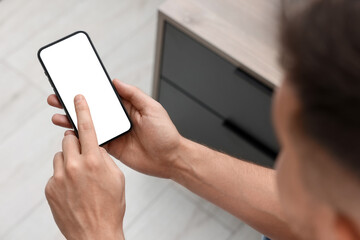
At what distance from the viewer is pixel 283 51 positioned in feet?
1.37

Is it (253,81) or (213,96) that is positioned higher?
(253,81)

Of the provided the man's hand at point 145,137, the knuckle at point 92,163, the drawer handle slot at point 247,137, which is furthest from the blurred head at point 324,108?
the drawer handle slot at point 247,137

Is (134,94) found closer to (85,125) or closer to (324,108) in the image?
(85,125)

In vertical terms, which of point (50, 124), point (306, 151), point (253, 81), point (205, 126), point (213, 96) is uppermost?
point (306, 151)

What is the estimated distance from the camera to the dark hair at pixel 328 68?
1.21 feet

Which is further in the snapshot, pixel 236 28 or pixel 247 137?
pixel 247 137

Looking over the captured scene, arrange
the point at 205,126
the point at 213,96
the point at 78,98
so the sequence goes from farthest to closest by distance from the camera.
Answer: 1. the point at 205,126
2. the point at 213,96
3. the point at 78,98

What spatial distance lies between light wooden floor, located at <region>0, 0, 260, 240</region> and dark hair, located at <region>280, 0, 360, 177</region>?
1.13 m

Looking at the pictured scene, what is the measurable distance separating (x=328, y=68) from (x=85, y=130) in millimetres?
540

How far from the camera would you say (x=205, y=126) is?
1362 millimetres

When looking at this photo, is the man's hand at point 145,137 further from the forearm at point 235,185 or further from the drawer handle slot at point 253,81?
the drawer handle slot at point 253,81

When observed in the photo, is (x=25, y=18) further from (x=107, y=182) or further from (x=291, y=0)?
(x=291, y=0)

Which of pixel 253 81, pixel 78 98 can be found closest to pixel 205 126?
pixel 253 81

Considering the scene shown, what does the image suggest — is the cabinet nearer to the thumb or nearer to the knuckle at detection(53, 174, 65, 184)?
the thumb
